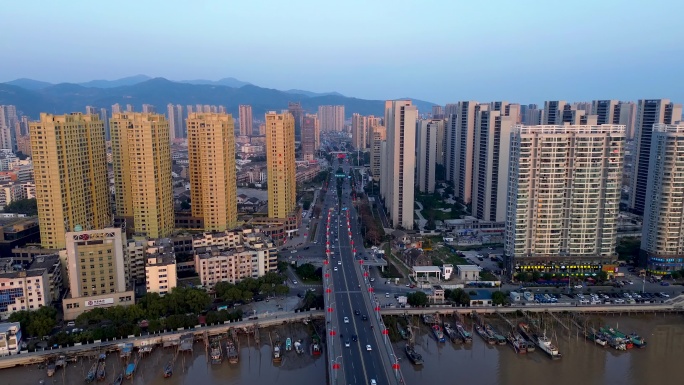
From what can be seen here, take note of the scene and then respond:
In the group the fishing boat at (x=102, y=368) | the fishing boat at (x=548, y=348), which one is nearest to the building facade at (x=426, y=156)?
the fishing boat at (x=548, y=348)

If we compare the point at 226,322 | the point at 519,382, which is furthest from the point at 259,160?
the point at 519,382

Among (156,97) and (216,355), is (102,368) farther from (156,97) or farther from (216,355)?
(156,97)

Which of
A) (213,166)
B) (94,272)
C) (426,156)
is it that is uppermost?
(213,166)

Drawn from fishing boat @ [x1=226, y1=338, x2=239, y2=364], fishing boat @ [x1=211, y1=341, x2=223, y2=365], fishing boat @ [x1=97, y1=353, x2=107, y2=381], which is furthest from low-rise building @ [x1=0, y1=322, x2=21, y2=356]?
fishing boat @ [x1=226, y1=338, x2=239, y2=364]

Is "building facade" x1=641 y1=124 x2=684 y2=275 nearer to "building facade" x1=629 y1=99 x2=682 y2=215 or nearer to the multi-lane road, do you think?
"building facade" x1=629 y1=99 x2=682 y2=215

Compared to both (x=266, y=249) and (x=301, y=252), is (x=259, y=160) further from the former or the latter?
(x=266, y=249)

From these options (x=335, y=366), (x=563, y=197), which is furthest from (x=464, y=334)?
(x=563, y=197)
